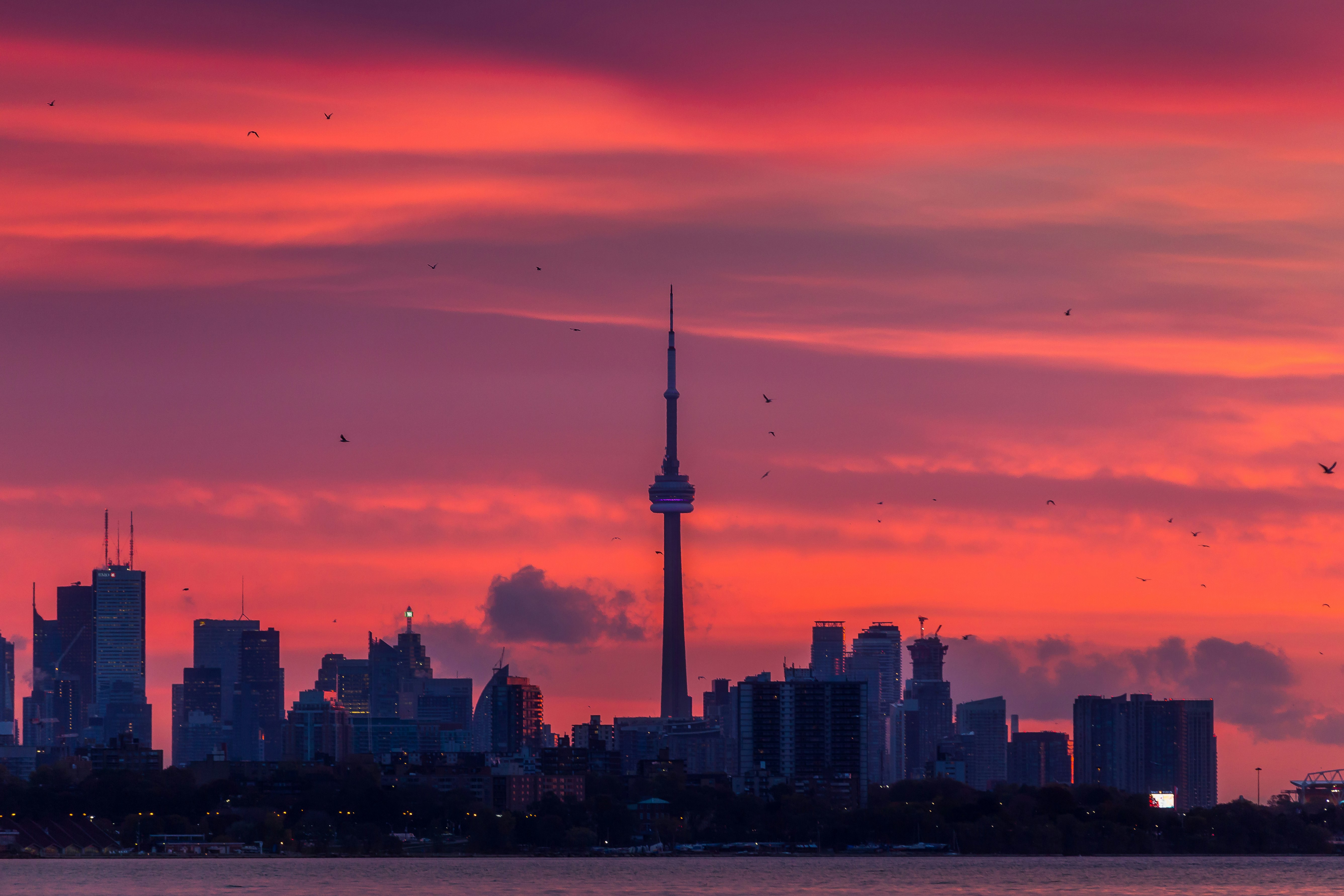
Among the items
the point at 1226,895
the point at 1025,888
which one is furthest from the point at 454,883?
the point at 1226,895

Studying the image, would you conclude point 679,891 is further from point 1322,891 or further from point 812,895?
point 1322,891

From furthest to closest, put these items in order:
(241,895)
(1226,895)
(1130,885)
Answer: (1130,885) → (1226,895) → (241,895)

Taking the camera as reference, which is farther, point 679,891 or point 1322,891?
point 1322,891

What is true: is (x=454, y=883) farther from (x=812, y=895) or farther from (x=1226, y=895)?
(x=1226, y=895)

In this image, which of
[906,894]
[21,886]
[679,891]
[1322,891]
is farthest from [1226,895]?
[21,886]

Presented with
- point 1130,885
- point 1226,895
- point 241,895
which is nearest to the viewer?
point 241,895

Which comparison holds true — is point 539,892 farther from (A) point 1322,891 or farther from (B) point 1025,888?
(A) point 1322,891

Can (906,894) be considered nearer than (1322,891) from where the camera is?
Yes
